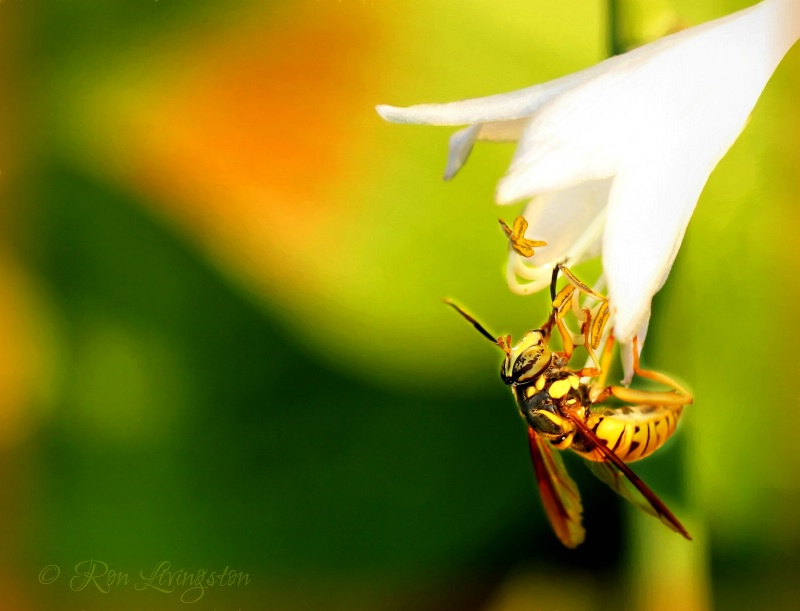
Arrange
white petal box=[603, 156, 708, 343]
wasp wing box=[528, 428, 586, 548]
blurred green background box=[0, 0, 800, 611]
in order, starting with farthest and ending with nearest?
1. blurred green background box=[0, 0, 800, 611]
2. wasp wing box=[528, 428, 586, 548]
3. white petal box=[603, 156, 708, 343]

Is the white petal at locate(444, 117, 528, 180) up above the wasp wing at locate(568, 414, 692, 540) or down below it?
above

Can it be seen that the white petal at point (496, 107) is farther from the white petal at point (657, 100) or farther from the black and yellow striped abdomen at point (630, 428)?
the black and yellow striped abdomen at point (630, 428)

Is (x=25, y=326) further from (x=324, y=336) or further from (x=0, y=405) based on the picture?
(x=324, y=336)

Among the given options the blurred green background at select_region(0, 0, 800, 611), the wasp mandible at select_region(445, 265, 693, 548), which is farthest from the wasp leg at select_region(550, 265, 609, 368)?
the blurred green background at select_region(0, 0, 800, 611)

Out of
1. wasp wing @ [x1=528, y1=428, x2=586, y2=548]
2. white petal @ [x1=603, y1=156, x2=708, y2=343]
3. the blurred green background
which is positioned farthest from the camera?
the blurred green background

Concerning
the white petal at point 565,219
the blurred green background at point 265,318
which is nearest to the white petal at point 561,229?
the white petal at point 565,219

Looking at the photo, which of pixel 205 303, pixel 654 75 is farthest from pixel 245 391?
pixel 654 75

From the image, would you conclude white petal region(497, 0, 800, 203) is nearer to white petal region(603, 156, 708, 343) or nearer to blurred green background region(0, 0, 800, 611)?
white petal region(603, 156, 708, 343)

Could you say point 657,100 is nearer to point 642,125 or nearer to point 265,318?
point 642,125
